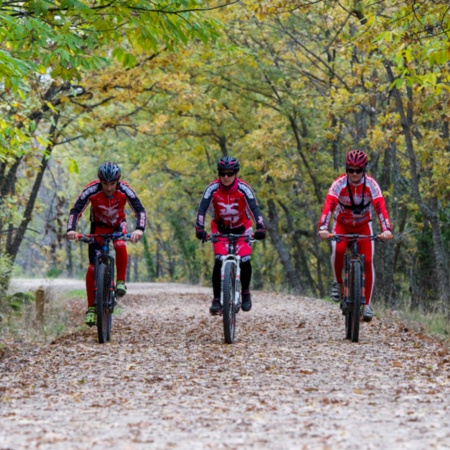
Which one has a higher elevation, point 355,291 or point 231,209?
point 231,209

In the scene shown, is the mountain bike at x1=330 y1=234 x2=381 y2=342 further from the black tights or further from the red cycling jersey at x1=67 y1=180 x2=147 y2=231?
the red cycling jersey at x1=67 y1=180 x2=147 y2=231

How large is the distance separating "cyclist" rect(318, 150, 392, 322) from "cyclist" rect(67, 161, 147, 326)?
2415 millimetres

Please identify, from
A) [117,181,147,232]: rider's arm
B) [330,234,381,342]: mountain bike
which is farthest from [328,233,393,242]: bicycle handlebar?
[117,181,147,232]: rider's arm

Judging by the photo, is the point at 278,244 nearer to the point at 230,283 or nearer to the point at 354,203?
the point at 354,203

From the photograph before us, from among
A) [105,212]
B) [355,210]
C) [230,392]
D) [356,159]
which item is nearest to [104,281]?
[105,212]

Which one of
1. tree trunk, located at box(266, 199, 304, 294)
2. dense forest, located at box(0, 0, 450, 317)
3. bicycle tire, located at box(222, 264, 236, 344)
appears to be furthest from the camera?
tree trunk, located at box(266, 199, 304, 294)

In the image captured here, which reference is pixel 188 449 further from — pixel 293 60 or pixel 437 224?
pixel 293 60

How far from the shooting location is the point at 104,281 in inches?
397

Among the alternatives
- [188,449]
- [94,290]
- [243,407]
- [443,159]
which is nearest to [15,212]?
[94,290]

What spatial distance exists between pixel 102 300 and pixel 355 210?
3358 millimetres

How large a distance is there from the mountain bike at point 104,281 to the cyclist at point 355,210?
8.56 ft

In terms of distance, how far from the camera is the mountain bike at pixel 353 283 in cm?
991

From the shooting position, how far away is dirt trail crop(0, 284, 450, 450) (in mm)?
5031

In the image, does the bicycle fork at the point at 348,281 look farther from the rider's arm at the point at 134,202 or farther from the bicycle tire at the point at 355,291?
the rider's arm at the point at 134,202
